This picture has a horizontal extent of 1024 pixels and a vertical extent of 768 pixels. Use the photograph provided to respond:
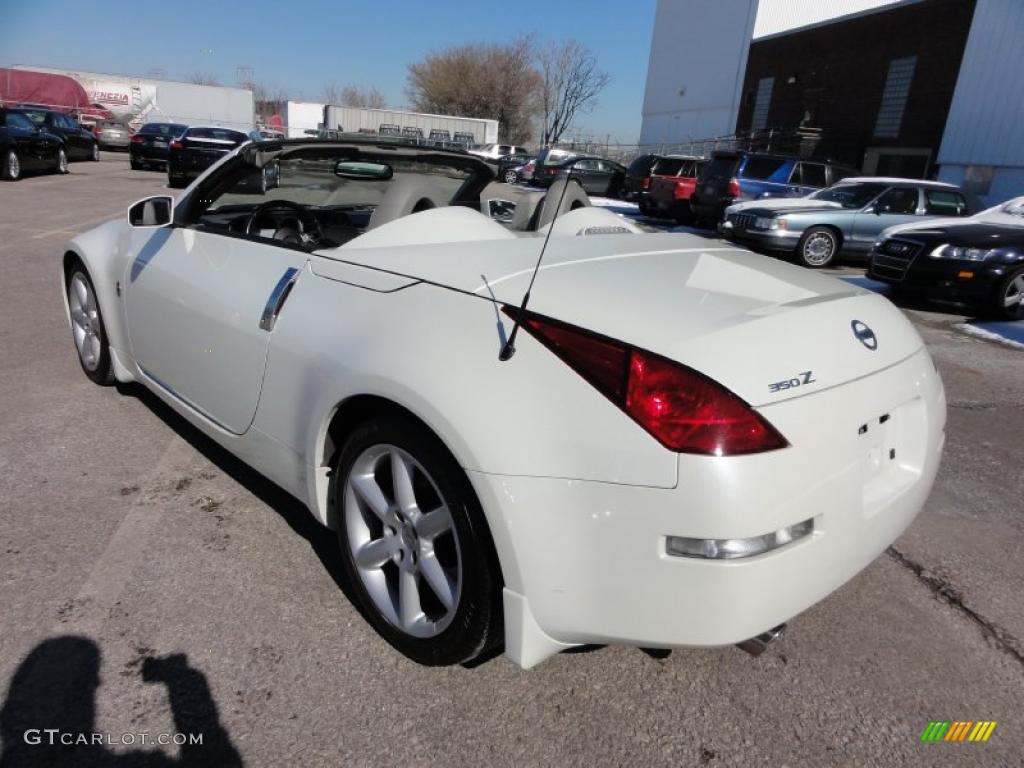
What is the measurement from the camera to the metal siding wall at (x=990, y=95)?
20219 millimetres

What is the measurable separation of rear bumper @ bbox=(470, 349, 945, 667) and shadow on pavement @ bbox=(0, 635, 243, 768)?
870 millimetres

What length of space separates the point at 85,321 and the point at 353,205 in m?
1.73

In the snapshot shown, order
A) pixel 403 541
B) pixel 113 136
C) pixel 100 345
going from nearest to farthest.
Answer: pixel 403 541, pixel 100 345, pixel 113 136

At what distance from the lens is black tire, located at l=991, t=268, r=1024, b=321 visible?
804 cm

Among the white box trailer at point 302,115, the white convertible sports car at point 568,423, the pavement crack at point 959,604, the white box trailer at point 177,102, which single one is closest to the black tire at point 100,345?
the white convertible sports car at point 568,423

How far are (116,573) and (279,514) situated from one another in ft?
2.18

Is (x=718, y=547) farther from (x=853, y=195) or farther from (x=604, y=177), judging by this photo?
(x=604, y=177)

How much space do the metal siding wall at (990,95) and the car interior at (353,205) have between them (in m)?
21.8

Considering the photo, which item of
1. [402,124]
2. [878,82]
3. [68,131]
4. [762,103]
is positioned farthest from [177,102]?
[878,82]

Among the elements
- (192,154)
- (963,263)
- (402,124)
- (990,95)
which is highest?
(990,95)

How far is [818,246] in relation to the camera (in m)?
11.7

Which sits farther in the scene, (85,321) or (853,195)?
(853,195)

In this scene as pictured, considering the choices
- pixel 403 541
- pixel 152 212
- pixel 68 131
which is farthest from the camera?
pixel 68 131

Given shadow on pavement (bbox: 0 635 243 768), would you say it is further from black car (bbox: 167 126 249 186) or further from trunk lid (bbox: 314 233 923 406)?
black car (bbox: 167 126 249 186)
